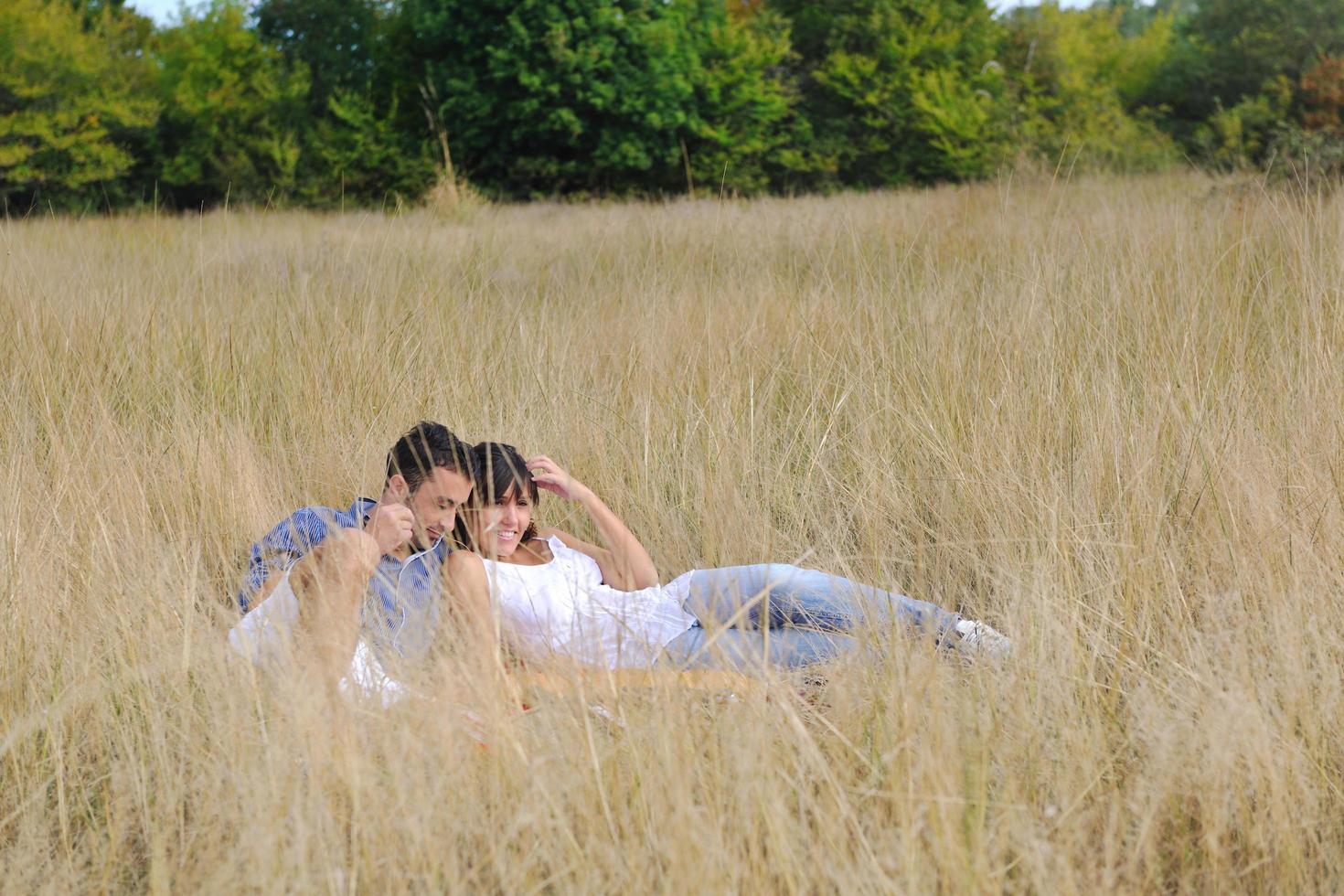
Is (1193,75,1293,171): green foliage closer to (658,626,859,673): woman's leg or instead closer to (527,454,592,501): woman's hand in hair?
(527,454,592,501): woman's hand in hair

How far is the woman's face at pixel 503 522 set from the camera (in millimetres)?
2816

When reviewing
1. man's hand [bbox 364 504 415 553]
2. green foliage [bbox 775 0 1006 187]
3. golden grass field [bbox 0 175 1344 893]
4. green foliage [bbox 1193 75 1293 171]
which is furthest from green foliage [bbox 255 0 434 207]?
man's hand [bbox 364 504 415 553]

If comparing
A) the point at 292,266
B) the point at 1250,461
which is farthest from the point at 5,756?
the point at 292,266

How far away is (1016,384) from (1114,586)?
1.10 metres

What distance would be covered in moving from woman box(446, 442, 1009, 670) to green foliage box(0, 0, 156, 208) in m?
14.2

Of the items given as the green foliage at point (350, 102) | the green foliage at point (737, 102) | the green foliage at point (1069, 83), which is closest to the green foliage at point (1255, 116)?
the green foliage at point (1069, 83)

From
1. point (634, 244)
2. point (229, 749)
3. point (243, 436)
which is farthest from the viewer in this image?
point (634, 244)

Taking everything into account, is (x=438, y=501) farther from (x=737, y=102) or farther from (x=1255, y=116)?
(x=1255, y=116)

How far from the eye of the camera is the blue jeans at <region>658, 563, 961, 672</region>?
2.40 metres

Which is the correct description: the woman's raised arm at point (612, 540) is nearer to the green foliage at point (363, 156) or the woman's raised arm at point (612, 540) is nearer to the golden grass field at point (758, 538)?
the golden grass field at point (758, 538)

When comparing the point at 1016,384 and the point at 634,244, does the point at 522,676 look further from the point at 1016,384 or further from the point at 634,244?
the point at 634,244

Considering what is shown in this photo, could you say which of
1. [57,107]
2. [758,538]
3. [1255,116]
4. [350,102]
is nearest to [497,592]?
[758,538]

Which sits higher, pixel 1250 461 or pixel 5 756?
pixel 1250 461

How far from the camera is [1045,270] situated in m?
4.26
